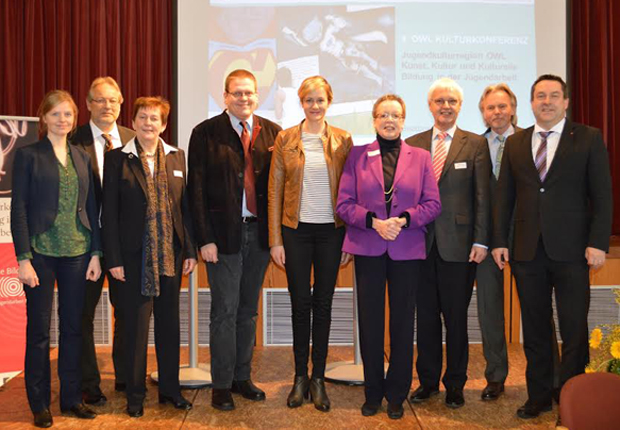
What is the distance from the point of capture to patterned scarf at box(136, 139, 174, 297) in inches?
121

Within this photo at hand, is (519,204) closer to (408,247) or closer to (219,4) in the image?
(408,247)

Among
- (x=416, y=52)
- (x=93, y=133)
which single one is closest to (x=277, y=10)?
(x=416, y=52)

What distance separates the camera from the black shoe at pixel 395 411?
3123mm

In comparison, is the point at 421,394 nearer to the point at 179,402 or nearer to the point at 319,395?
the point at 319,395

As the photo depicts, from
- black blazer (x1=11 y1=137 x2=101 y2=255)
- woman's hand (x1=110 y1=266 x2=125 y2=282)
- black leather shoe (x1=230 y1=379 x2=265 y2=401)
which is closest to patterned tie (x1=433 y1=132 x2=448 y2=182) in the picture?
black leather shoe (x1=230 y1=379 x2=265 y2=401)

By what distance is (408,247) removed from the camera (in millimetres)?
3080

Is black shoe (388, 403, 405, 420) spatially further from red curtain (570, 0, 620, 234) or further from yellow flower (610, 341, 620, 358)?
red curtain (570, 0, 620, 234)

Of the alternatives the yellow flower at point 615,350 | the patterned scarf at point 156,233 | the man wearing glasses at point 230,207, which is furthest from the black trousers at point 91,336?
the yellow flower at point 615,350

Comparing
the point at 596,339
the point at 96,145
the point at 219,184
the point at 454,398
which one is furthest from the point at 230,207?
the point at 596,339

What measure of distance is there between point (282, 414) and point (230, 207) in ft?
3.57

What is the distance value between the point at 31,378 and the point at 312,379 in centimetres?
140

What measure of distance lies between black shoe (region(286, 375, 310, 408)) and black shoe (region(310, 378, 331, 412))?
0.04 metres

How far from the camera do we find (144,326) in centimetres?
316

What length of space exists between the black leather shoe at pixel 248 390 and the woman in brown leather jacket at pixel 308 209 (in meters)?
0.22
